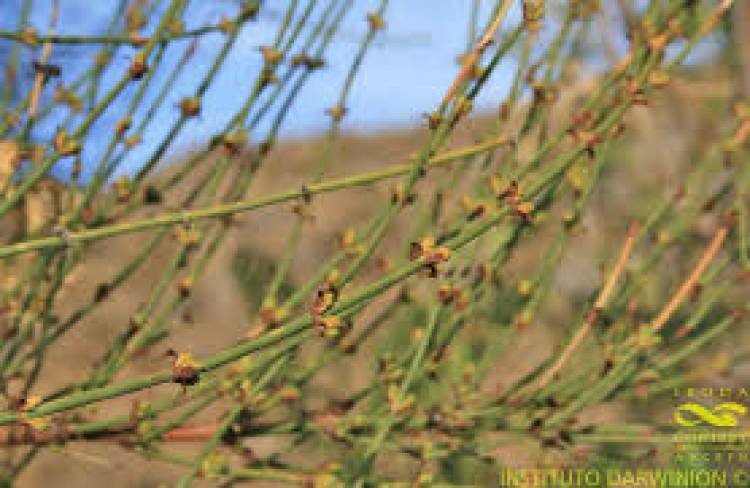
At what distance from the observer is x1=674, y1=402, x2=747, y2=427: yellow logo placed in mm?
1795

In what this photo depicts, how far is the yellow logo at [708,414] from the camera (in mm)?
1795

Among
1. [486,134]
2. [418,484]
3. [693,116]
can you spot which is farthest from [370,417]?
[693,116]

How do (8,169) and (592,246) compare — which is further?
(592,246)

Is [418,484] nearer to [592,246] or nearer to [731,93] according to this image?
[731,93]

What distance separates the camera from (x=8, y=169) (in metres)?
1.47

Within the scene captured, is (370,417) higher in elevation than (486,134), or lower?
lower

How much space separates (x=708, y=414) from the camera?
5.94 ft

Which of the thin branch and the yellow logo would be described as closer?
the thin branch

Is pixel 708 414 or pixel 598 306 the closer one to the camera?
pixel 598 306

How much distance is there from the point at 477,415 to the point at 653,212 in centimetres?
45

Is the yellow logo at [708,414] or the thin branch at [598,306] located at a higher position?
the thin branch at [598,306]

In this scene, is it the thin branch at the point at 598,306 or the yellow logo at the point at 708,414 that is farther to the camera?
the yellow logo at the point at 708,414

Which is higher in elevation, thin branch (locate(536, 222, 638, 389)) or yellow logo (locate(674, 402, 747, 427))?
thin branch (locate(536, 222, 638, 389))

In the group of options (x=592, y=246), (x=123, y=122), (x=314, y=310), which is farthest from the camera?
(x=592, y=246)
